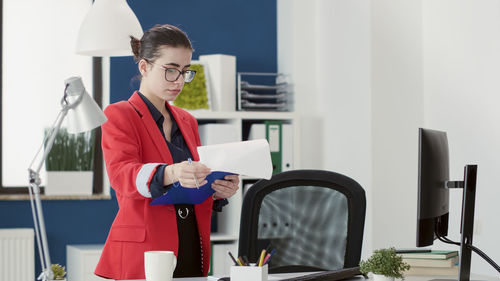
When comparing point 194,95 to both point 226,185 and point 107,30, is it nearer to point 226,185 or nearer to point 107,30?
point 107,30

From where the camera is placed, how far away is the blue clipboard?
186 cm

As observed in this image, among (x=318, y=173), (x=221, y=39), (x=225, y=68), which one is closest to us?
(x=318, y=173)

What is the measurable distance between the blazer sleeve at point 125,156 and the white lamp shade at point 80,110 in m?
0.23

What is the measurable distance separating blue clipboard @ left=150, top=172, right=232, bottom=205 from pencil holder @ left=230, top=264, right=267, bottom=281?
0.25m

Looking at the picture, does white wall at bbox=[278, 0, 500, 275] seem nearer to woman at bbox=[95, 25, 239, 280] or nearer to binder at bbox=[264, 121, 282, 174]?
binder at bbox=[264, 121, 282, 174]

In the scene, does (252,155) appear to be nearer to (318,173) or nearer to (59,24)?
(318,173)

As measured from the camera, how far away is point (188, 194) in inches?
77.7

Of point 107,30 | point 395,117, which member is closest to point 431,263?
point 107,30

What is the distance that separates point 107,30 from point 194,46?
189 centimetres

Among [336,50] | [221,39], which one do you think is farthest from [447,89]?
[221,39]

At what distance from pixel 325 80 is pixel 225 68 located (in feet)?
2.18

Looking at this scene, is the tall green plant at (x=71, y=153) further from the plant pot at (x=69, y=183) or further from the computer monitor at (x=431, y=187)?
the computer monitor at (x=431, y=187)

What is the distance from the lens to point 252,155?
1672 millimetres

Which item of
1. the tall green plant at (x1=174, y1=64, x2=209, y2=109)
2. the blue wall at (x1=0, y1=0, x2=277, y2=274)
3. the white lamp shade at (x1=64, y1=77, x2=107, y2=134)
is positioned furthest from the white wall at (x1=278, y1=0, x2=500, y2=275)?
the white lamp shade at (x1=64, y1=77, x2=107, y2=134)
